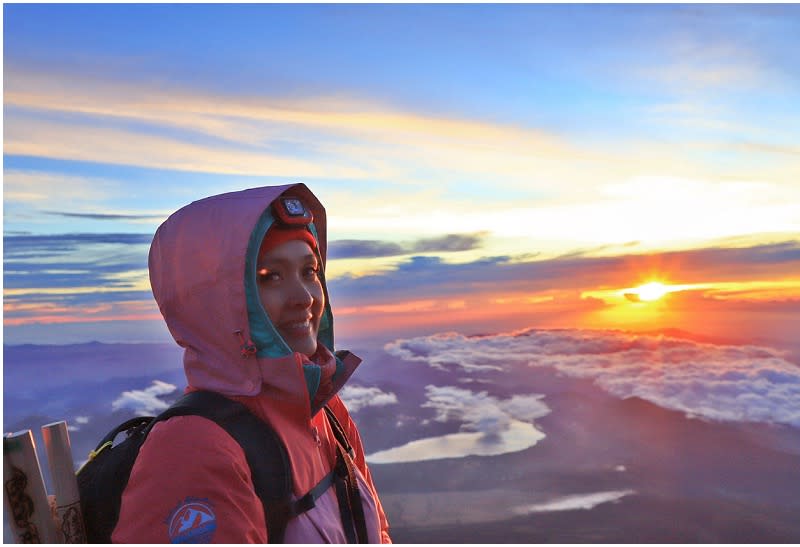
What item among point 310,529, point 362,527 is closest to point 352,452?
point 362,527

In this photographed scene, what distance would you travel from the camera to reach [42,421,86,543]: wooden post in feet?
11.9

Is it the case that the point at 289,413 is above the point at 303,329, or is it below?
below

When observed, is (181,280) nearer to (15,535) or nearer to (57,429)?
(57,429)

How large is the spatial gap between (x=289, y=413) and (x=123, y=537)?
0.98 metres

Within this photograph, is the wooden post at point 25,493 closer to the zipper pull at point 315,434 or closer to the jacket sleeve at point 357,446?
the zipper pull at point 315,434

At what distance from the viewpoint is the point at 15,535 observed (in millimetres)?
3592

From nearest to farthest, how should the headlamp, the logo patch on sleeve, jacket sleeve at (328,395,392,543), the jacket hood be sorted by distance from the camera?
the logo patch on sleeve < the jacket hood < the headlamp < jacket sleeve at (328,395,392,543)

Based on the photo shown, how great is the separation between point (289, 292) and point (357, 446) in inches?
51.9

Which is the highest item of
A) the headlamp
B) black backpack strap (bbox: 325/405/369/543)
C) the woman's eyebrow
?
the headlamp

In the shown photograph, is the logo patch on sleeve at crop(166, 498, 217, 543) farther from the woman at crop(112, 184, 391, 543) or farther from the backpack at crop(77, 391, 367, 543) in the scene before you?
the backpack at crop(77, 391, 367, 543)

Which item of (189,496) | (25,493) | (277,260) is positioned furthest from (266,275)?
(25,493)

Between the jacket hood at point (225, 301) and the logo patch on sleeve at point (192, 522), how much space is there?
2.01 ft

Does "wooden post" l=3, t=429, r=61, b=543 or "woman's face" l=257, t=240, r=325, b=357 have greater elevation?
"woman's face" l=257, t=240, r=325, b=357

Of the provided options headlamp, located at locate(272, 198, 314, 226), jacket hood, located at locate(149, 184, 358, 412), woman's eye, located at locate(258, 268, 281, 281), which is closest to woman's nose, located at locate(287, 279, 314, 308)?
woman's eye, located at locate(258, 268, 281, 281)
